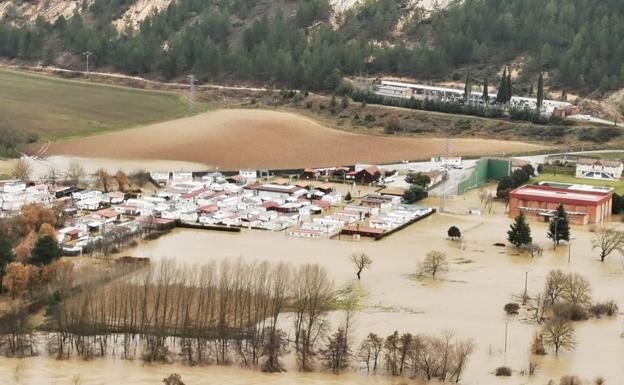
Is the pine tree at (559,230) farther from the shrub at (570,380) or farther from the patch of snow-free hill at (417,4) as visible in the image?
the patch of snow-free hill at (417,4)

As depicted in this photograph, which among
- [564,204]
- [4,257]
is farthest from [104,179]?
[564,204]

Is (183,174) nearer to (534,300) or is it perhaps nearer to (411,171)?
(411,171)

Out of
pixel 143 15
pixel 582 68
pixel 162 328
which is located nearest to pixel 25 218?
pixel 162 328

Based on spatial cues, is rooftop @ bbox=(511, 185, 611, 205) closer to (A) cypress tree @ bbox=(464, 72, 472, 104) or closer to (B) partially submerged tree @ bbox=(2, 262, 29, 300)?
(B) partially submerged tree @ bbox=(2, 262, 29, 300)

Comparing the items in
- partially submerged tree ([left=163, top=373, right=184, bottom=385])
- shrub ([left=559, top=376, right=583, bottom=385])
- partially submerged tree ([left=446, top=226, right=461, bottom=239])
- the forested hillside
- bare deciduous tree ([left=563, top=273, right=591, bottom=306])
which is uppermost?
the forested hillside

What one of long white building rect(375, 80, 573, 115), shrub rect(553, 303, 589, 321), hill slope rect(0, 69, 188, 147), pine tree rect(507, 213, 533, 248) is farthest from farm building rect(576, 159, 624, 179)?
hill slope rect(0, 69, 188, 147)
